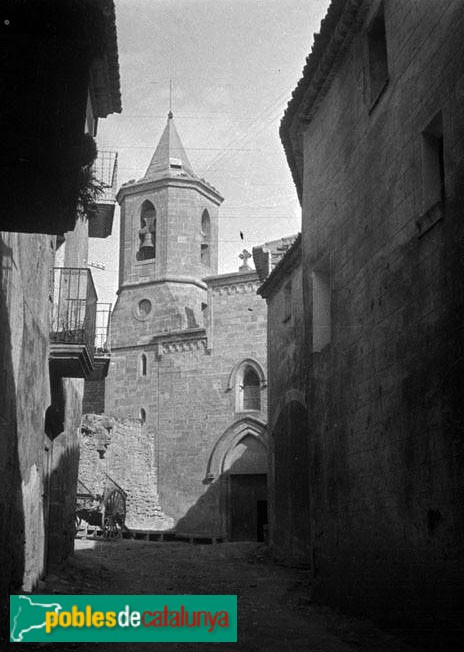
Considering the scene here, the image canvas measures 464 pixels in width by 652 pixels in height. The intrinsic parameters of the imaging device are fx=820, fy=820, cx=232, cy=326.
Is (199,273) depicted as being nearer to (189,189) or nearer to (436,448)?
(189,189)

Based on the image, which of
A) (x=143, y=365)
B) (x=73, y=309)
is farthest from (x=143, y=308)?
(x=73, y=309)

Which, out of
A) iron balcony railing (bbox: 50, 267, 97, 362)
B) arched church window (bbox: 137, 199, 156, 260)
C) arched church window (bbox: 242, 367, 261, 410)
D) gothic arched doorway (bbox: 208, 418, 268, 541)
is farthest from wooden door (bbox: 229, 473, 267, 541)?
iron balcony railing (bbox: 50, 267, 97, 362)

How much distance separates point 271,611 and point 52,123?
6.89m

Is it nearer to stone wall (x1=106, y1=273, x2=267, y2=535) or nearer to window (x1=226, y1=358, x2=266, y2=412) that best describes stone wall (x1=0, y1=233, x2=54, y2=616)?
stone wall (x1=106, y1=273, x2=267, y2=535)

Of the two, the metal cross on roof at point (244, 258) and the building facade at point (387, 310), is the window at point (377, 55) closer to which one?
the building facade at point (387, 310)

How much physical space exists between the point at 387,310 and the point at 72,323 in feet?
18.6

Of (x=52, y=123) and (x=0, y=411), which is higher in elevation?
(x=52, y=123)

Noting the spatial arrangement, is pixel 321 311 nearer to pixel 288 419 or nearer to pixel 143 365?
pixel 288 419

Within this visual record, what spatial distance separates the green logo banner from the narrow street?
0.42 meters

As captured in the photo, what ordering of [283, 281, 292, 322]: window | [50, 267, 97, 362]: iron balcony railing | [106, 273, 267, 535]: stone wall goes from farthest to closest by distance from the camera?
[106, 273, 267, 535]: stone wall → [283, 281, 292, 322]: window → [50, 267, 97, 362]: iron balcony railing

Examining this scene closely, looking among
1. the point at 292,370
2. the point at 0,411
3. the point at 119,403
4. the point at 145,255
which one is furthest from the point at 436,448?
the point at 145,255

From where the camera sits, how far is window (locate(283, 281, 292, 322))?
56.9ft

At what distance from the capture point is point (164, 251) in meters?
33.2

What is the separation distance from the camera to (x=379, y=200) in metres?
9.24
